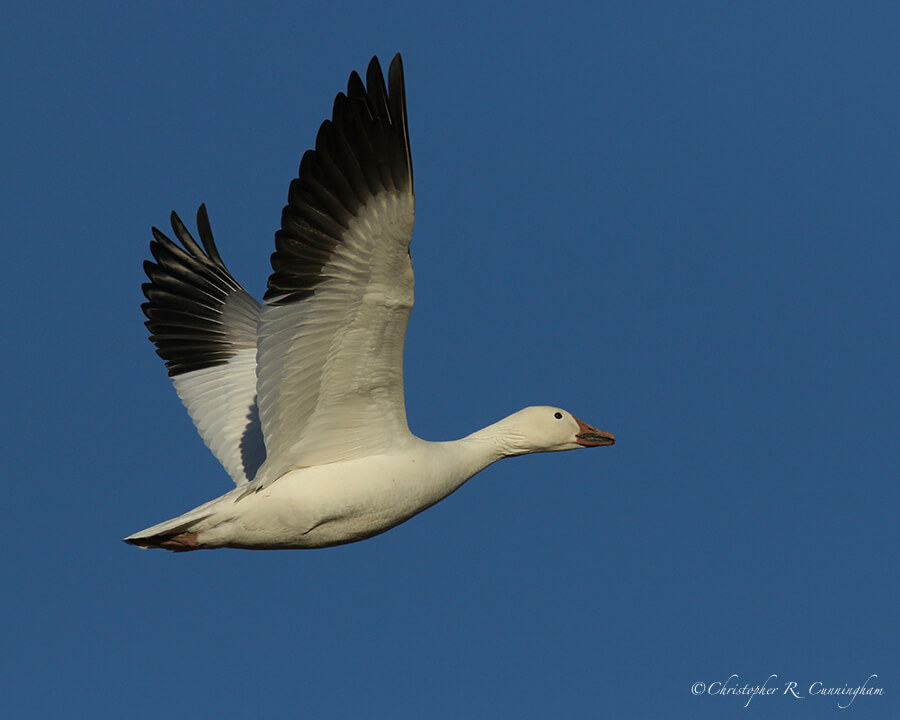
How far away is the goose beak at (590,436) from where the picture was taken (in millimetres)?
11125

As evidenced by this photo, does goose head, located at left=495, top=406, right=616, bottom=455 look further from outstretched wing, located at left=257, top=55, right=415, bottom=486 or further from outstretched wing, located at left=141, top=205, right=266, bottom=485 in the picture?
outstretched wing, located at left=141, top=205, right=266, bottom=485

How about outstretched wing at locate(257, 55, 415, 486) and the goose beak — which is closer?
outstretched wing at locate(257, 55, 415, 486)

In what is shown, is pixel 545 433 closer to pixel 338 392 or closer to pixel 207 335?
pixel 338 392

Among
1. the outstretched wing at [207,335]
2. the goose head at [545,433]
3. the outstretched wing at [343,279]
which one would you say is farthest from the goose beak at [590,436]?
the outstretched wing at [207,335]

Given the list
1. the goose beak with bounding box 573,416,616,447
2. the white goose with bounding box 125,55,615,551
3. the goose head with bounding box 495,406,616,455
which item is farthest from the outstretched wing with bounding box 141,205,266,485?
the goose beak with bounding box 573,416,616,447

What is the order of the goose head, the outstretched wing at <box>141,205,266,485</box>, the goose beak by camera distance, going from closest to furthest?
1. the goose head
2. the goose beak
3. the outstretched wing at <box>141,205,266,485</box>

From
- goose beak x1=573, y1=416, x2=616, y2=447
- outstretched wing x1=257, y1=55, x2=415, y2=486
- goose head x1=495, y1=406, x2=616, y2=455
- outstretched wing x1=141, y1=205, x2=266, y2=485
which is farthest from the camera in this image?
outstretched wing x1=141, y1=205, x2=266, y2=485

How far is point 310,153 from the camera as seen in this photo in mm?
8406

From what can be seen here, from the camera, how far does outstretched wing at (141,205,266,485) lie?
11.7 meters

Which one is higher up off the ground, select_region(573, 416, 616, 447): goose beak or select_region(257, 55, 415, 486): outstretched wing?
select_region(257, 55, 415, 486): outstretched wing

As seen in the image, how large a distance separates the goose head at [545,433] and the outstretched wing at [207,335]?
255 cm

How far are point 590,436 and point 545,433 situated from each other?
498mm

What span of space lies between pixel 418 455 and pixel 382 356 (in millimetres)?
1149

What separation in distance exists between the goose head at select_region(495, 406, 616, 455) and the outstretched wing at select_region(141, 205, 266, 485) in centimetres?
255
